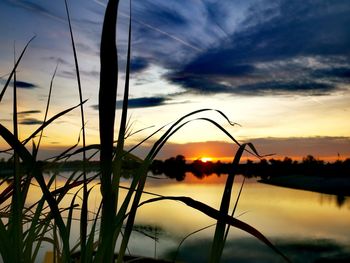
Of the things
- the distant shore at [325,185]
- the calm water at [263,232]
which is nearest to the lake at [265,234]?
the calm water at [263,232]

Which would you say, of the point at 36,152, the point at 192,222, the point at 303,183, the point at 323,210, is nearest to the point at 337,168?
the point at 303,183

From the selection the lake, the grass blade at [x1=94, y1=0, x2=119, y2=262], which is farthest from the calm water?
the grass blade at [x1=94, y1=0, x2=119, y2=262]

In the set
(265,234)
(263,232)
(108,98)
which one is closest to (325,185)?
(263,232)

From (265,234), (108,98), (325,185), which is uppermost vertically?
(108,98)

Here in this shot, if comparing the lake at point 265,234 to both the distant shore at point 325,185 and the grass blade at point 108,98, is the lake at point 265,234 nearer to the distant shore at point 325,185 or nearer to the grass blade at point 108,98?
the grass blade at point 108,98

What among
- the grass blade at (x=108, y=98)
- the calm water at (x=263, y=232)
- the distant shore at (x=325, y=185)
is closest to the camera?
the grass blade at (x=108, y=98)

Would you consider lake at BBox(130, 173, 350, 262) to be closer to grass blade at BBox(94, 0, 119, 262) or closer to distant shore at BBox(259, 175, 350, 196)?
grass blade at BBox(94, 0, 119, 262)

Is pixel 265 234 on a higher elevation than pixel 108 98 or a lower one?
lower

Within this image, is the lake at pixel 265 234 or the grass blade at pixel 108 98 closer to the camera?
the grass blade at pixel 108 98

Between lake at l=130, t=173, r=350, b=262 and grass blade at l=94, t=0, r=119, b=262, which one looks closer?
grass blade at l=94, t=0, r=119, b=262

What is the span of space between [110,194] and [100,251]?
0.39ft

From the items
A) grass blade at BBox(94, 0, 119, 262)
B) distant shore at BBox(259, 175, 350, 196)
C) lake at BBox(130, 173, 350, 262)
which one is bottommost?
lake at BBox(130, 173, 350, 262)

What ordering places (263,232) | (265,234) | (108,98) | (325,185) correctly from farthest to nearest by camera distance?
(325,185) → (263,232) → (265,234) → (108,98)

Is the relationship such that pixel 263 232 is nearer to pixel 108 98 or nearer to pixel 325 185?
pixel 108 98
